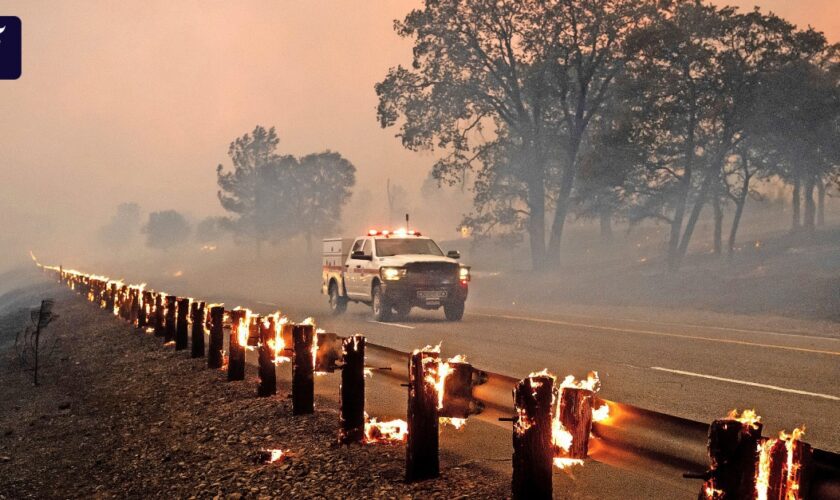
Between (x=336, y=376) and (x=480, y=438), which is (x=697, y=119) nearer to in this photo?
(x=336, y=376)

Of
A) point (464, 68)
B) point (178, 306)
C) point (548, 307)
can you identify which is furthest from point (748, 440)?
point (464, 68)

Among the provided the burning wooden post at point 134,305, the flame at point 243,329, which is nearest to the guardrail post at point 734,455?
the flame at point 243,329

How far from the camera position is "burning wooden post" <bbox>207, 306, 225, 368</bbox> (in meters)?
10.2

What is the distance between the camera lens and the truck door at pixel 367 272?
62.6ft

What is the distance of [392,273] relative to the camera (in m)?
18.3

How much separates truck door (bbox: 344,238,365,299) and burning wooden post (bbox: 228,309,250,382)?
10.0 meters

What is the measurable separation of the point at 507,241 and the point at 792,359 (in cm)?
3688

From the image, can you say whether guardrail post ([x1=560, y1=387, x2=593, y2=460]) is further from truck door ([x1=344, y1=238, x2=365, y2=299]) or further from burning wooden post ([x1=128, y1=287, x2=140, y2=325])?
truck door ([x1=344, y1=238, x2=365, y2=299])

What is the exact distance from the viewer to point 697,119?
3544cm

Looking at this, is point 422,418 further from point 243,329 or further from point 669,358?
point 669,358

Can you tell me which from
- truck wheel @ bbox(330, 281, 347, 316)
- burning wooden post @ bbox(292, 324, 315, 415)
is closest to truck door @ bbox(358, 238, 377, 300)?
truck wheel @ bbox(330, 281, 347, 316)

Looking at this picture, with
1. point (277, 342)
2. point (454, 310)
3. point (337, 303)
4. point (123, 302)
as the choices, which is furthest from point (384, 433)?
point (123, 302)

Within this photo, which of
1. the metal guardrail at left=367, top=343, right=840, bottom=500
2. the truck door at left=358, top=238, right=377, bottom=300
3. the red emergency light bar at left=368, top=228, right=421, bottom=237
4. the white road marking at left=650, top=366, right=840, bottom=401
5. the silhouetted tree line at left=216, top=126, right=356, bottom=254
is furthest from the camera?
the silhouetted tree line at left=216, top=126, right=356, bottom=254

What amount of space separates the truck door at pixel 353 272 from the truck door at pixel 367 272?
209 millimetres
